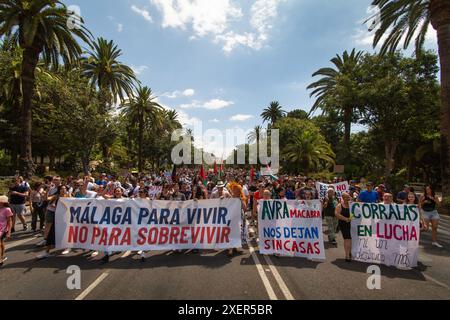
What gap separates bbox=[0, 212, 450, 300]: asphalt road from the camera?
175 inches

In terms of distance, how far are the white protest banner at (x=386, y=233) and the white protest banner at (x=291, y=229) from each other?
2.89 ft

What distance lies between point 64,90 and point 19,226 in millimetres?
16906

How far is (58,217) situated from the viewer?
21.4 feet

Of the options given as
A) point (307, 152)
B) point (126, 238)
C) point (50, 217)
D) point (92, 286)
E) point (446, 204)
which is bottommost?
point (92, 286)

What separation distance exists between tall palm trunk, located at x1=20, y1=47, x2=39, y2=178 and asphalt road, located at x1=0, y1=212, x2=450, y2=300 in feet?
38.6

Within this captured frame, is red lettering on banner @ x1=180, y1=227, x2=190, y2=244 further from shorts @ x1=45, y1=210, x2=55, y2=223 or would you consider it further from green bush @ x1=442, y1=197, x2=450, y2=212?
green bush @ x1=442, y1=197, x2=450, y2=212

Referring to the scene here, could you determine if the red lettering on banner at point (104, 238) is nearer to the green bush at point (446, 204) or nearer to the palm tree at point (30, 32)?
the palm tree at point (30, 32)

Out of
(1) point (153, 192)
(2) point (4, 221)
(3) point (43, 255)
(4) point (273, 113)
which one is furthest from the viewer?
(4) point (273, 113)

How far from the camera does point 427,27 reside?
15.9 meters

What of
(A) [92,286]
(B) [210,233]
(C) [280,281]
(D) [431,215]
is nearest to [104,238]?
(A) [92,286]

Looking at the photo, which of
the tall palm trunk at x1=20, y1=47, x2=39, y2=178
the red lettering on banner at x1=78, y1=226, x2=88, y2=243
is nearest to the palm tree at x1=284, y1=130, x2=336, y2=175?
the tall palm trunk at x1=20, y1=47, x2=39, y2=178

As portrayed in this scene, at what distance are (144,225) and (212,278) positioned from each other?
7.47ft

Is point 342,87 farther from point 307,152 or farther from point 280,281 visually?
point 280,281
